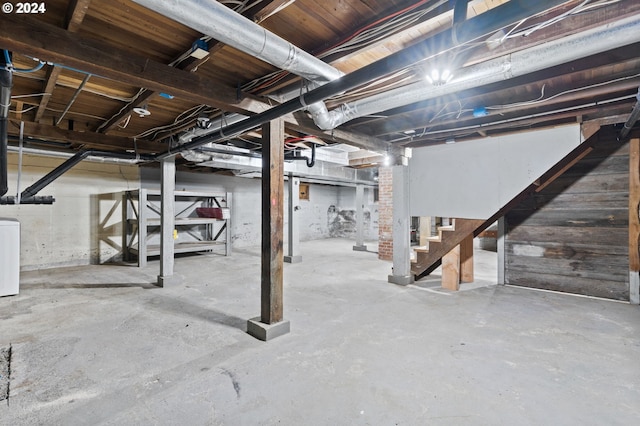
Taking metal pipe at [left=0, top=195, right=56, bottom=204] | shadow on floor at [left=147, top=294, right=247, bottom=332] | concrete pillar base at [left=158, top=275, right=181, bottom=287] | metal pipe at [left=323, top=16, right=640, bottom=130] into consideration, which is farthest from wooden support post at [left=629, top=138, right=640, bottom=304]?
metal pipe at [left=0, top=195, right=56, bottom=204]

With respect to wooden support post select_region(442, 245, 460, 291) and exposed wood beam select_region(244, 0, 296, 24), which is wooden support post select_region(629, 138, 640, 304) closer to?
wooden support post select_region(442, 245, 460, 291)

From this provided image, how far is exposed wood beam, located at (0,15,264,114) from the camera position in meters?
1.58

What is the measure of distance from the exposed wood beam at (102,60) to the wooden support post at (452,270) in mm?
3292

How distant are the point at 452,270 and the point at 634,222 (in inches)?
81.4

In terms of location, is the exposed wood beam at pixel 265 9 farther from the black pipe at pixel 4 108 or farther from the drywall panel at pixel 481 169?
the drywall panel at pixel 481 169

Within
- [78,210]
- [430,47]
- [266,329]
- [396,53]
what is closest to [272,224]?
[266,329]

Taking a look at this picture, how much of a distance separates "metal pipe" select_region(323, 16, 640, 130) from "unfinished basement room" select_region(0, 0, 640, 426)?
0.04 ft

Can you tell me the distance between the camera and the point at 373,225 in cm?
1017

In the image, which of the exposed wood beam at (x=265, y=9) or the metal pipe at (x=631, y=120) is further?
the metal pipe at (x=631, y=120)

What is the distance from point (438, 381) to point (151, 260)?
589 cm

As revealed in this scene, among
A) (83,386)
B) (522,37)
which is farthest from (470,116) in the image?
(83,386)

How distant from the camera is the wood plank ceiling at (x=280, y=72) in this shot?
1.60 meters

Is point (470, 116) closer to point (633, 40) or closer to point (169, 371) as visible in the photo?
point (633, 40)

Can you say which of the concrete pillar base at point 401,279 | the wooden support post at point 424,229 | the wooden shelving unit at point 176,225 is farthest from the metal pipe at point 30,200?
the wooden support post at point 424,229
